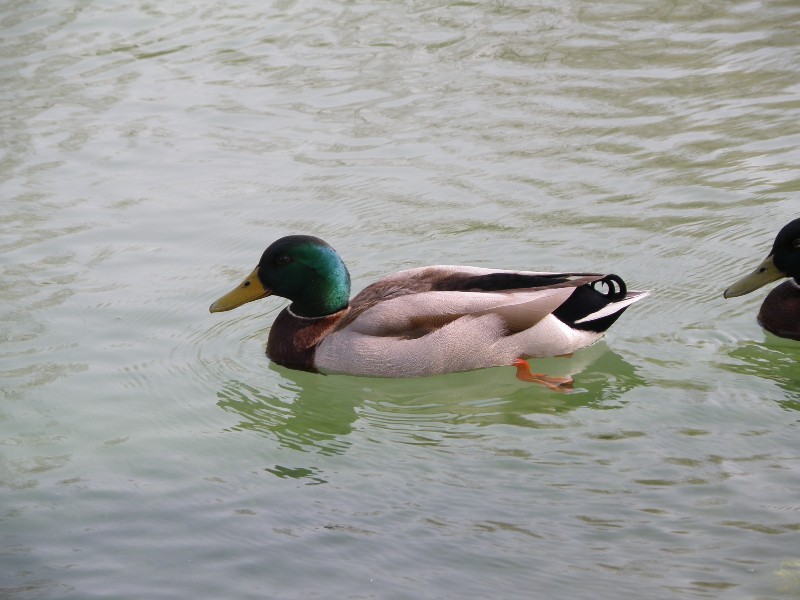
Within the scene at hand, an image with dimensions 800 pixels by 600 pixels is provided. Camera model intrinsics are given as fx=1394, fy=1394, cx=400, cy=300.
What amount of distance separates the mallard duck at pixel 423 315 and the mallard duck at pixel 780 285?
0.70 meters

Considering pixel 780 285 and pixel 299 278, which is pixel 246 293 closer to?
pixel 299 278

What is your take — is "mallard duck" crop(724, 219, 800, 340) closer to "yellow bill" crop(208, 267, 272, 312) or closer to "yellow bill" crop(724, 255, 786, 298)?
"yellow bill" crop(724, 255, 786, 298)

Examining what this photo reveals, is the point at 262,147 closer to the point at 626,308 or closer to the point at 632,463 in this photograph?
the point at 626,308

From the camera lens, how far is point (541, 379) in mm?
7465

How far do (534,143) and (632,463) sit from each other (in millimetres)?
4645

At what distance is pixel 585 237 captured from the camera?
29.3 ft

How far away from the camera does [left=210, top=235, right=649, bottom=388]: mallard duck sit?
7523mm

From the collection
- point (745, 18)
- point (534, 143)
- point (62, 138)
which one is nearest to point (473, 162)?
point (534, 143)

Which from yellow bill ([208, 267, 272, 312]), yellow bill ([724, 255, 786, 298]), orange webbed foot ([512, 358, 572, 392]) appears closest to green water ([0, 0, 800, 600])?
orange webbed foot ([512, 358, 572, 392])

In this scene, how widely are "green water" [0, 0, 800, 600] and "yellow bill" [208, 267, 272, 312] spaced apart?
35cm

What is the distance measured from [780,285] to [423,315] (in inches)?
84.0

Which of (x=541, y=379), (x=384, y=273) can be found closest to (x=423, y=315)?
(x=541, y=379)

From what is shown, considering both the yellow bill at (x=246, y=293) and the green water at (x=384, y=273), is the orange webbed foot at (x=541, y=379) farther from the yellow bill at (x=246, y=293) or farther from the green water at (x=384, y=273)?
the yellow bill at (x=246, y=293)

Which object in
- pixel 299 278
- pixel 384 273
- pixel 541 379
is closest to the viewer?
pixel 541 379
